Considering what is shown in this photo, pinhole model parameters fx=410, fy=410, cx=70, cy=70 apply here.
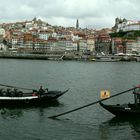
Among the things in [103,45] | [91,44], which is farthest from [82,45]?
[103,45]

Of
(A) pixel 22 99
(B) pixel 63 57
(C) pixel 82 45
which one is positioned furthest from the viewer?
(C) pixel 82 45

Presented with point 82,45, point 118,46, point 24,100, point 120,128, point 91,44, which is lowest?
point 120,128

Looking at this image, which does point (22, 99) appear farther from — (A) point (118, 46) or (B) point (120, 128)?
(A) point (118, 46)

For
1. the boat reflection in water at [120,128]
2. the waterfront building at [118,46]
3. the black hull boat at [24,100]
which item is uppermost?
the waterfront building at [118,46]

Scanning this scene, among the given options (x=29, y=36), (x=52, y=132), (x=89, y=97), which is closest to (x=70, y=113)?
(x=52, y=132)

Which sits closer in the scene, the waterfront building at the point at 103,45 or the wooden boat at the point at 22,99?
the wooden boat at the point at 22,99

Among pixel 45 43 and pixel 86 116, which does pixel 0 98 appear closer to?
pixel 86 116

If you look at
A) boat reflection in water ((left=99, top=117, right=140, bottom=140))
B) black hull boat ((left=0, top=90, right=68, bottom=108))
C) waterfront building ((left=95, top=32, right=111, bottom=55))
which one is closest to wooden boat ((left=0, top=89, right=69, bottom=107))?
black hull boat ((left=0, top=90, right=68, bottom=108))

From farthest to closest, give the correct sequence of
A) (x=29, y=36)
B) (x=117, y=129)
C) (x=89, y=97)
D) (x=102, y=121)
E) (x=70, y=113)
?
(x=29, y=36) < (x=89, y=97) < (x=70, y=113) < (x=102, y=121) < (x=117, y=129)

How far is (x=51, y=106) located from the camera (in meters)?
31.2

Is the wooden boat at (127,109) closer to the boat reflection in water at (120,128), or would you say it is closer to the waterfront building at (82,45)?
the boat reflection in water at (120,128)

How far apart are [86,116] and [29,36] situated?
6286 inches

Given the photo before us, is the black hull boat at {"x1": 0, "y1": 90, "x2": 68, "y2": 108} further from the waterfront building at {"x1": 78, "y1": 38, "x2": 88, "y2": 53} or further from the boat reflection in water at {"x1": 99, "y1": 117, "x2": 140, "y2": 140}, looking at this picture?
the waterfront building at {"x1": 78, "y1": 38, "x2": 88, "y2": 53}

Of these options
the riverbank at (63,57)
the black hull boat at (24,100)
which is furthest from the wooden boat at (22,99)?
the riverbank at (63,57)
